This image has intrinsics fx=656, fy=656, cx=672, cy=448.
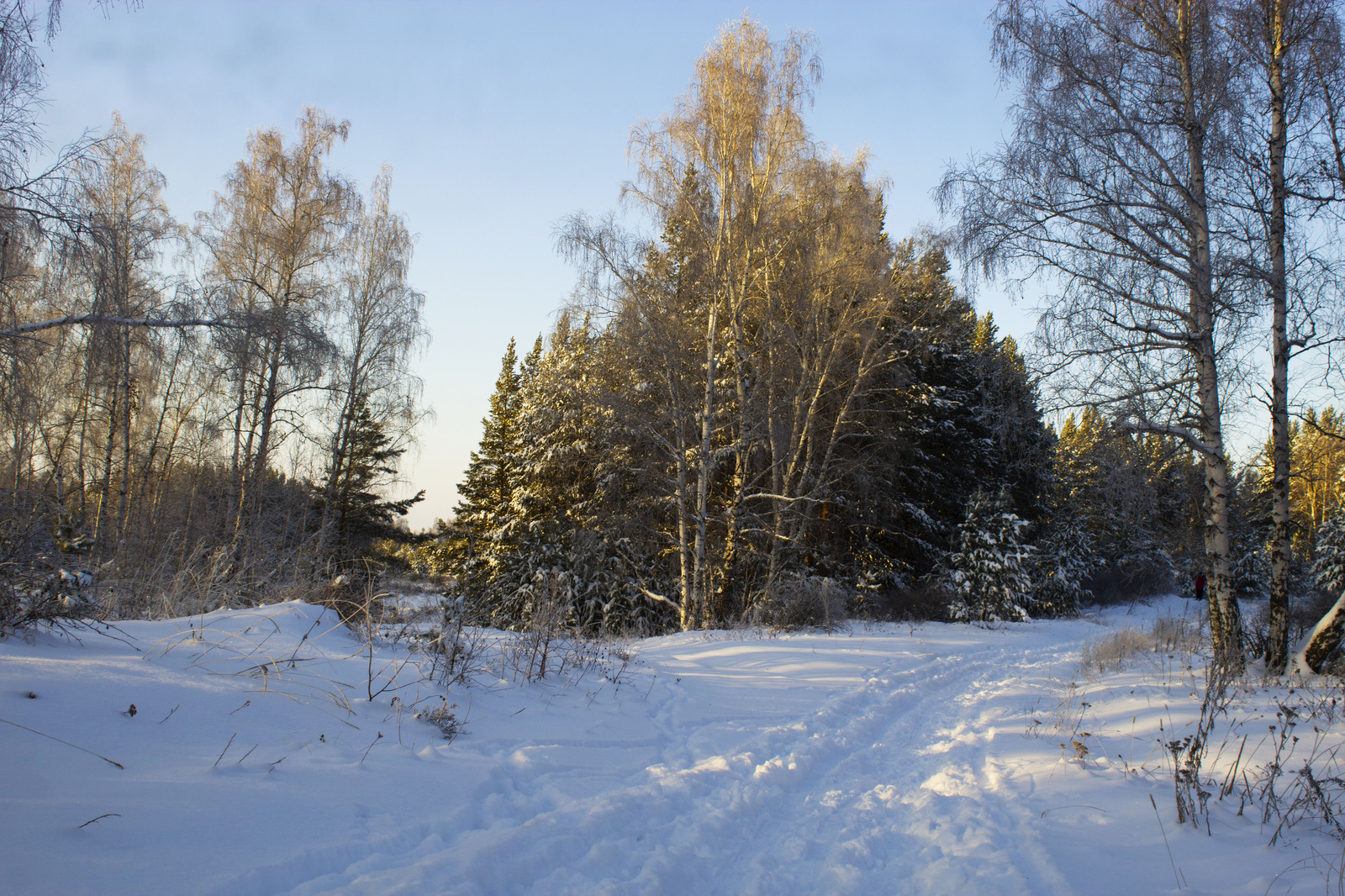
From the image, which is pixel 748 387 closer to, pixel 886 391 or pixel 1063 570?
pixel 886 391

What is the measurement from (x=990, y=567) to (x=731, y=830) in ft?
55.5

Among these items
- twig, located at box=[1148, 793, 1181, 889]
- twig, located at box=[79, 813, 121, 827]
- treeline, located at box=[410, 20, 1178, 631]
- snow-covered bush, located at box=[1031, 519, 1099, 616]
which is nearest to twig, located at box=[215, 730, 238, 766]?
twig, located at box=[79, 813, 121, 827]

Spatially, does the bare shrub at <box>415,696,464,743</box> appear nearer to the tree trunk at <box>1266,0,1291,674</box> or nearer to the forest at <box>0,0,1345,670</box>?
the forest at <box>0,0,1345,670</box>

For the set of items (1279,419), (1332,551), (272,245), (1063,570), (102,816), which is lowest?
(1063,570)

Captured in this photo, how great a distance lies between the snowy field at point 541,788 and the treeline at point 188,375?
1.42 m

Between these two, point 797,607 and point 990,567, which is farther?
point 990,567

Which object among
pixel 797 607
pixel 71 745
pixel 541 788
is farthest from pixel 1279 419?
pixel 71 745

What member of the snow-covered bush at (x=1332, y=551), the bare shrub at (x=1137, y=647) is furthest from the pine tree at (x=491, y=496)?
the snow-covered bush at (x=1332, y=551)

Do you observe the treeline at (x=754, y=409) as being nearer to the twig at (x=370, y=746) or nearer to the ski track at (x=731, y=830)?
the ski track at (x=731, y=830)

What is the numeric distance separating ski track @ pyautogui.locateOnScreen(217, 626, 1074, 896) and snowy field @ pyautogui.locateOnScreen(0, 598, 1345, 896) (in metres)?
0.02

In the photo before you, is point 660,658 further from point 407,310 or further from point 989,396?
point 407,310

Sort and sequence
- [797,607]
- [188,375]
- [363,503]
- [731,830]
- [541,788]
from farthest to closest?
[363,503], [188,375], [797,607], [541,788], [731,830]

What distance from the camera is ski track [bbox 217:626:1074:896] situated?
Answer: 8.50ft

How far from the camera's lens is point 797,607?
1196 centimetres
